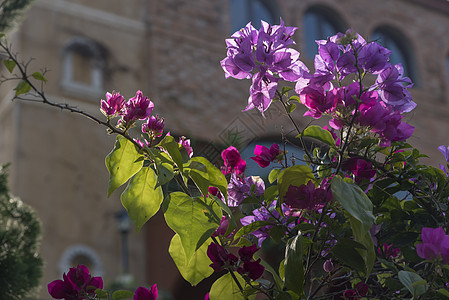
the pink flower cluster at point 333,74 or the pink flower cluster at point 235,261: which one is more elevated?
the pink flower cluster at point 333,74

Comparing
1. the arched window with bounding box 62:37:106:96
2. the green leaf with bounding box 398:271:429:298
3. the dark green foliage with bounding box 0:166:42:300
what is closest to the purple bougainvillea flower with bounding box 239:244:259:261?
the green leaf with bounding box 398:271:429:298

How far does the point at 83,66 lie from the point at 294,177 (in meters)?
9.97

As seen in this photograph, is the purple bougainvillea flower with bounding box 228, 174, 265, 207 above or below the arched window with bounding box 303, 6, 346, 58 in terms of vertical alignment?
below

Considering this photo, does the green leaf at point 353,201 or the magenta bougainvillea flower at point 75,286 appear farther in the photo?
the magenta bougainvillea flower at point 75,286

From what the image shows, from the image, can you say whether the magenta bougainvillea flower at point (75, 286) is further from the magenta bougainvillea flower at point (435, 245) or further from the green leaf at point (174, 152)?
the magenta bougainvillea flower at point (435, 245)

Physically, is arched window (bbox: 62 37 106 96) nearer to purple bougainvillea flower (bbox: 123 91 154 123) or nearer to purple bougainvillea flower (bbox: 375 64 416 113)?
purple bougainvillea flower (bbox: 123 91 154 123)

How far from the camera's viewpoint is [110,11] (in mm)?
11594

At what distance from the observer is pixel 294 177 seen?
1428mm

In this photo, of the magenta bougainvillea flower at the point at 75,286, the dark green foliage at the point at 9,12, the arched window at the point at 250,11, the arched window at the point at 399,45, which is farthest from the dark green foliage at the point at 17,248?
the arched window at the point at 399,45

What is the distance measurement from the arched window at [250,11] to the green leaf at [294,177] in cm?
1122

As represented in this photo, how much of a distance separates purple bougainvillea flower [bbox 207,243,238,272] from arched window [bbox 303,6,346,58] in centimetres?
A: 1165

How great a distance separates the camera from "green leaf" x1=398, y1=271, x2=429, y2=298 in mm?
1239

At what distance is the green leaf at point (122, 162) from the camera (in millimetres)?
1419

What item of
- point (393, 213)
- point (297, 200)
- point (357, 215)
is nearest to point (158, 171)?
point (297, 200)
